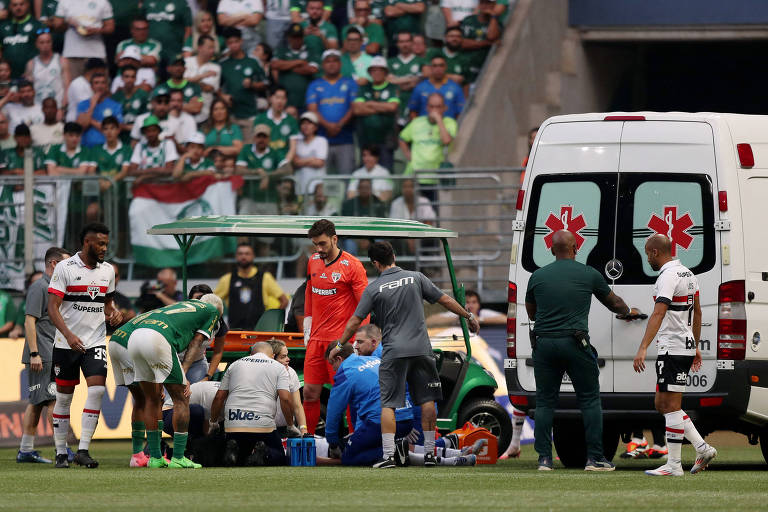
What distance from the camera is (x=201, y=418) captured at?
14375 millimetres

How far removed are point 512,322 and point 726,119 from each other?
2.38 m

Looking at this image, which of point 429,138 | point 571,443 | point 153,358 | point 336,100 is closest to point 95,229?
point 153,358

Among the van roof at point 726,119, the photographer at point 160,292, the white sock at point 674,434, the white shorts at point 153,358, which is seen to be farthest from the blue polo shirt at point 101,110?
the white sock at point 674,434

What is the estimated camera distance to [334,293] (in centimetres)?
1445

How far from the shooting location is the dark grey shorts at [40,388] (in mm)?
15242

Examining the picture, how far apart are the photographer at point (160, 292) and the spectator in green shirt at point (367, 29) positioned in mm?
5370

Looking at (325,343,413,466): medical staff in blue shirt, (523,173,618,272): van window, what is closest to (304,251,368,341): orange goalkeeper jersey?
(325,343,413,466): medical staff in blue shirt

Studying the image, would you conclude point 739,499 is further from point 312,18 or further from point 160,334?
point 312,18

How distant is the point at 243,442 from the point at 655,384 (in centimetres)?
359

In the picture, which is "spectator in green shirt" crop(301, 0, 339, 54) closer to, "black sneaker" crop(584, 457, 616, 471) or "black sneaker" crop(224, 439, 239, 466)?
"black sneaker" crop(224, 439, 239, 466)

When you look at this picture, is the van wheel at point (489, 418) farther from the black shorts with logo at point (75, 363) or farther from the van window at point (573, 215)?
the black shorts with logo at point (75, 363)

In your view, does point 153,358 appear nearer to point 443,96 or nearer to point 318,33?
point 443,96

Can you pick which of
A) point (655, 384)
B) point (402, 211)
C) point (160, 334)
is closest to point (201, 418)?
point (160, 334)

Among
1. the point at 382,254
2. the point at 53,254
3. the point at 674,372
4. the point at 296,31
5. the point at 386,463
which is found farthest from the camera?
the point at 296,31
